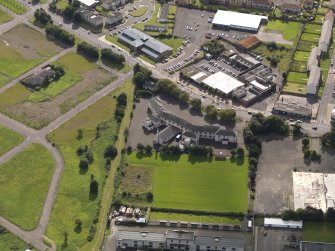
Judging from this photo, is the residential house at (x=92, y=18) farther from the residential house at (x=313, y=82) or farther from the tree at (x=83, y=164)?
the residential house at (x=313, y=82)

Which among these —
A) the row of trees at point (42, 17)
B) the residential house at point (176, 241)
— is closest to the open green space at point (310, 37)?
the row of trees at point (42, 17)

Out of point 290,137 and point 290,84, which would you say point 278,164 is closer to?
point 290,137

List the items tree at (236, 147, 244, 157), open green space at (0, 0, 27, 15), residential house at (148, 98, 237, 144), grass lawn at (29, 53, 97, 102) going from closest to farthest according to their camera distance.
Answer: tree at (236, 147, 244, 157) < residential house at (148, 98, 237, 144) < grass lawn at (29, 53, 97, 102) < open green space at (0, 0, 27, 15)

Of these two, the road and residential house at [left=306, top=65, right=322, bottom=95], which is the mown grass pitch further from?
residential house at [left=306, top=65, right=322, bottom=95]

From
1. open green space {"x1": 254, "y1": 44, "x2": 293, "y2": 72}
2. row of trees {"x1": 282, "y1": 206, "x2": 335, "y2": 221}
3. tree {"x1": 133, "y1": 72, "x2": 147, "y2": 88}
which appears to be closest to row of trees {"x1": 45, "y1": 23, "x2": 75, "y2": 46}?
tree {"x1": 133, "y1": 72, "x2": 147, "y2": 88}

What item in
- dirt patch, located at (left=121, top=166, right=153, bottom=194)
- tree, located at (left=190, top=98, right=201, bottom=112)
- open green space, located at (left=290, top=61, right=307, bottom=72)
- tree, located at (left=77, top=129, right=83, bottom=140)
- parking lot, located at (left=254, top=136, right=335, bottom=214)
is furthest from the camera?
open green space, located at (left=290, top=61, right=307, bottom=72)

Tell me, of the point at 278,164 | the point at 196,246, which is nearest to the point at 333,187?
the point at 278,164
